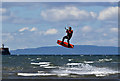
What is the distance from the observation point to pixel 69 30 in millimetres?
17125

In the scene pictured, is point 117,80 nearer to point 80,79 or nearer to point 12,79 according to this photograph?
point 80,79

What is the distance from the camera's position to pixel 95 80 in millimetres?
36750

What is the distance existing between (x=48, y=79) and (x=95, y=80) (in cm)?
594

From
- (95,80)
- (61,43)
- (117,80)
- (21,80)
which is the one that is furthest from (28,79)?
(61,43)

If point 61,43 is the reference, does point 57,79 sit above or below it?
below

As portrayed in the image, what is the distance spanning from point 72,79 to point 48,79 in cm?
307

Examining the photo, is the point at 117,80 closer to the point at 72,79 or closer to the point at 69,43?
the point at 72,79

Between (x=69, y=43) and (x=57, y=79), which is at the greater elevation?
(x=69, y=43)

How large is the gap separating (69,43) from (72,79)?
2142cm

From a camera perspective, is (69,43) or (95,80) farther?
(95,80)

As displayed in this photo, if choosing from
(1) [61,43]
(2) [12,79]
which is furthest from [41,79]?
(1) [61,43]

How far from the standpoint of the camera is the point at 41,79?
38.1 m

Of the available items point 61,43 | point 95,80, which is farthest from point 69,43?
point 95,80

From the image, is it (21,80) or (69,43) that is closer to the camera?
(69,43)
